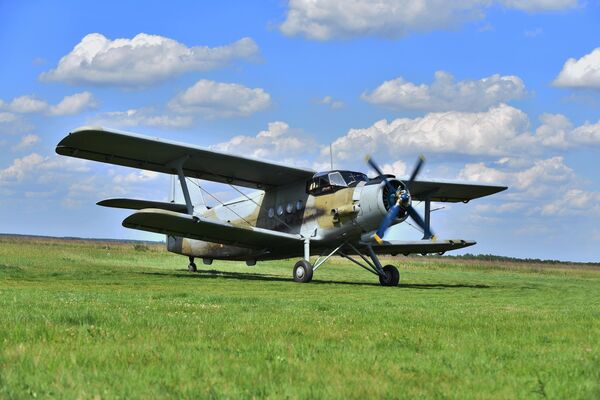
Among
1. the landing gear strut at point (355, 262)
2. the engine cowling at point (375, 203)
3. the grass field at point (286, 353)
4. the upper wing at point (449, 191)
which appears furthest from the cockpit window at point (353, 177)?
the grass field at point (286, 353)

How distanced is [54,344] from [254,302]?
21.8 feet

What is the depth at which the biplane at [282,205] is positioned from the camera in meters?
23.4

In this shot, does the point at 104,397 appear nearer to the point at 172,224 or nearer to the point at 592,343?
the point at 592,343

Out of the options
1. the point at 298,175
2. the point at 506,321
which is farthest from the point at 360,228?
the point at 506,321

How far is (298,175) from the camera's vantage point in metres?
26.2

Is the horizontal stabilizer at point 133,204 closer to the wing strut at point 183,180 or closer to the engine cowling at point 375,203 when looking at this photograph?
the wing strut at point 183,180

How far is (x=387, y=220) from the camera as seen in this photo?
23.3m

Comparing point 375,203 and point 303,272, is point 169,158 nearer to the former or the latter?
point 303,272

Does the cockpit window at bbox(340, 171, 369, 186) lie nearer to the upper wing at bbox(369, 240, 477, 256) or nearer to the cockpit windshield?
the cockpit windshield

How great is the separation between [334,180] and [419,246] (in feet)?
15.0

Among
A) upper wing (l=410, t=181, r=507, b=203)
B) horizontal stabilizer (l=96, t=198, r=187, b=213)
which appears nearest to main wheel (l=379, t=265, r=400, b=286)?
upper wing (l=410, t=181, r=507, b=203)

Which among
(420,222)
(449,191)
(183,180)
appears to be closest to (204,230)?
(183,180)

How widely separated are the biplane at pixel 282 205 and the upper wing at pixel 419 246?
38 millimetres

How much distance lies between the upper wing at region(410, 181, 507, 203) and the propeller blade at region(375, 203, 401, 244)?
14.7 ft
